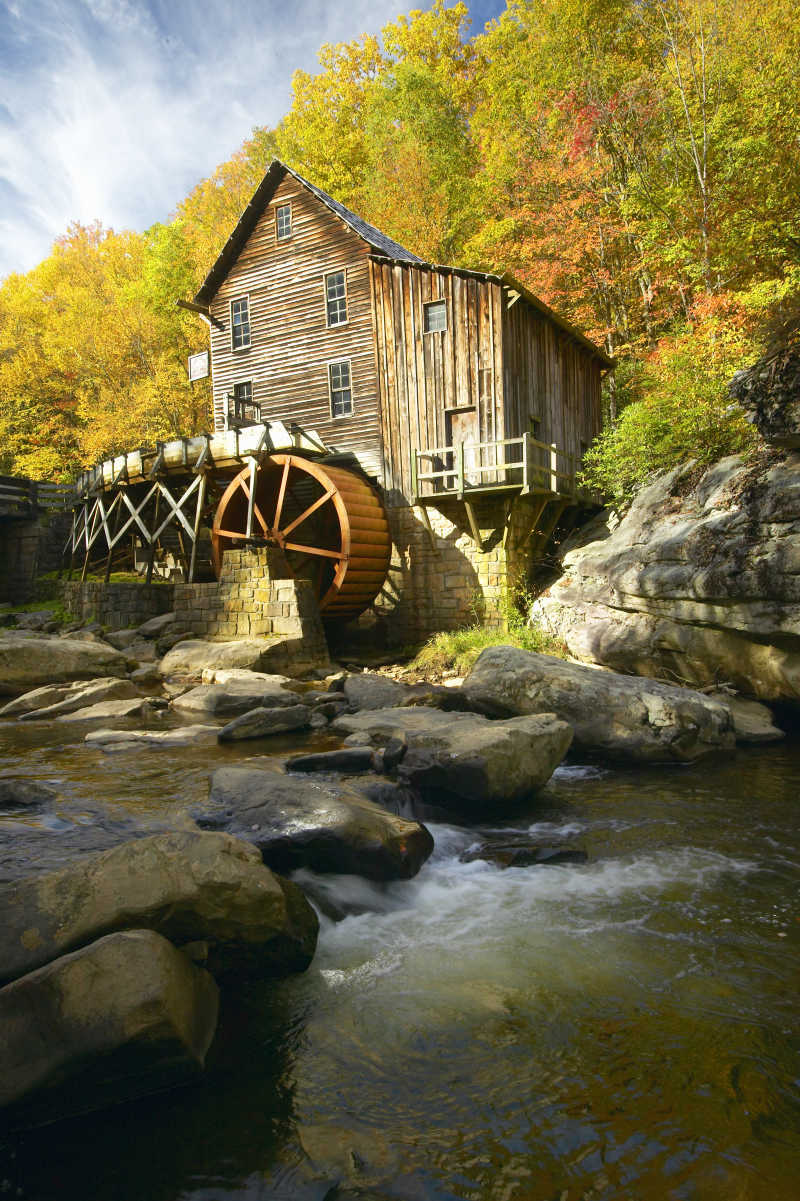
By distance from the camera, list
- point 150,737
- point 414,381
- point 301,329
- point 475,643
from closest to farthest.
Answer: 1. point 150,737
2. point 475,643
3. point 414,381
4. point 301,329

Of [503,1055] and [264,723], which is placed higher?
[264,723]

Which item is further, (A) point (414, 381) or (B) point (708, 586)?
(A) point (414, 381)

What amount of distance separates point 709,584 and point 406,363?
862 centimetres

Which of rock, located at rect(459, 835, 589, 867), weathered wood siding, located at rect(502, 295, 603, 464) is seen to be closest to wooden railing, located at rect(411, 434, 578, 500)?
weathered wood siding, located at rect(502, 295, 603, 464)

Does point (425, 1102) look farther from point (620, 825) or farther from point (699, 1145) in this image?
point (620, 825)

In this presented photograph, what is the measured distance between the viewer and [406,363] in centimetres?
1362

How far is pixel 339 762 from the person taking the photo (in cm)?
541

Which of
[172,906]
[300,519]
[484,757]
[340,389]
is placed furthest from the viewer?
[340,389]

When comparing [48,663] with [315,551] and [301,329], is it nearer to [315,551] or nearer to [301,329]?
[315,551]

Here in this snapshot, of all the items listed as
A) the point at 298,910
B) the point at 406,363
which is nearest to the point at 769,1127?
the point at 298,910

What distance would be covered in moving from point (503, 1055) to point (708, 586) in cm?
583

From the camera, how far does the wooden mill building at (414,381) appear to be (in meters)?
12.5

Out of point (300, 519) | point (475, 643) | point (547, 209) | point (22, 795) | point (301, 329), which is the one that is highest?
point (547, 209)

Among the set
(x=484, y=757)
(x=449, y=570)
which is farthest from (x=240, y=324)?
(x=484, y=757)
